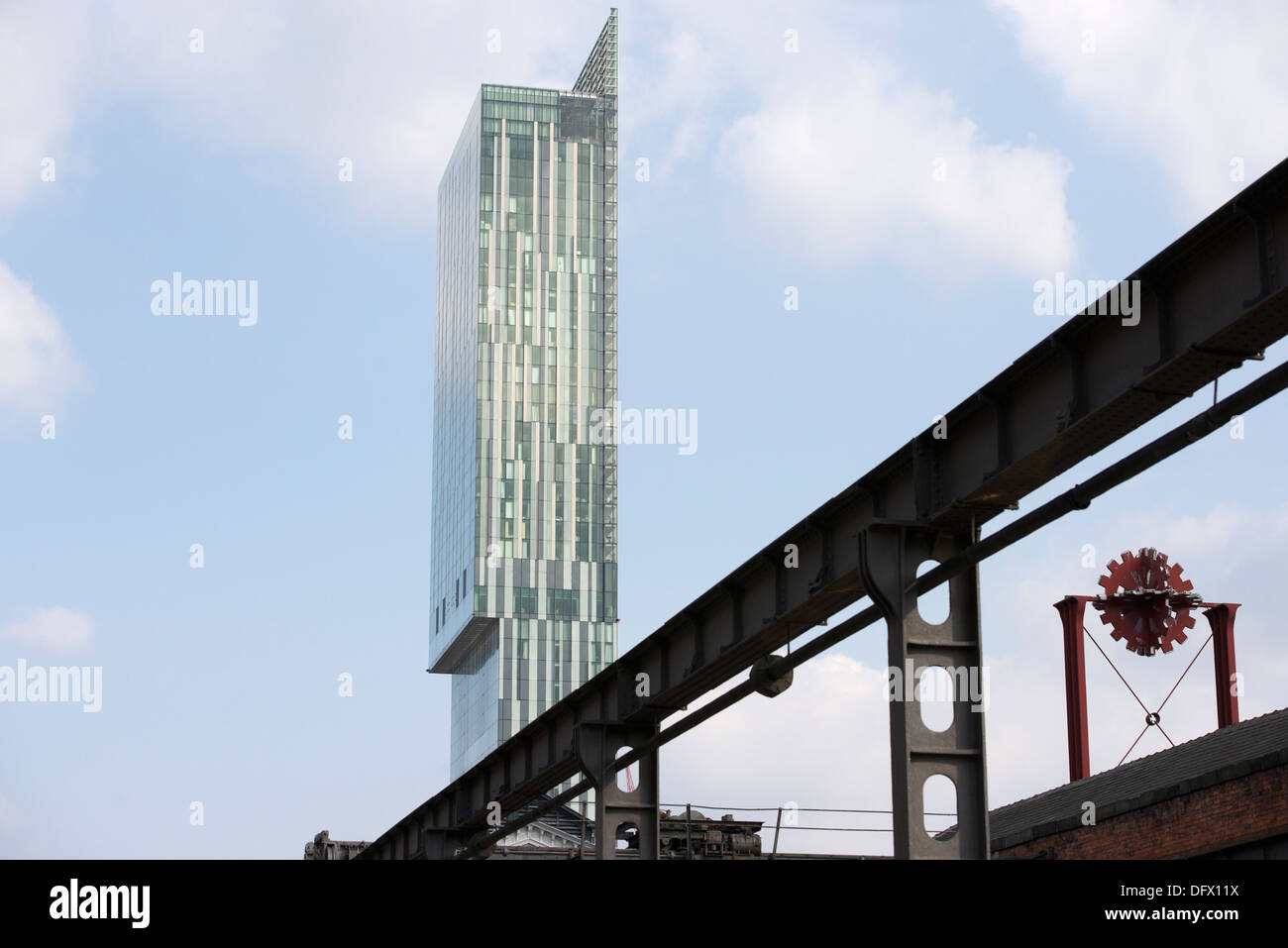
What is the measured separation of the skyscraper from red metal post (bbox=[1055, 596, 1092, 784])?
448 feet

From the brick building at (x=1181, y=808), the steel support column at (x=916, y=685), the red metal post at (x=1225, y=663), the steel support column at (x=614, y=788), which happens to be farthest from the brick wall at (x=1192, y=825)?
the red metal post at (x=1225, y=663)

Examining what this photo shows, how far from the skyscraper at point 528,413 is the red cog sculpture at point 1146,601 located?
13563cm

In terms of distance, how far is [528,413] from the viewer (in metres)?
178

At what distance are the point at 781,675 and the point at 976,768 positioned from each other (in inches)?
A: 183

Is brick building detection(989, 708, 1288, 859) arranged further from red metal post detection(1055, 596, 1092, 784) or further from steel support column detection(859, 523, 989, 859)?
steel support column detection(859, 523, 989, 859)

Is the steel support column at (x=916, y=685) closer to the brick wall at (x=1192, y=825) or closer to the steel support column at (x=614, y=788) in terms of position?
the brick wall at (x=1192, y=825)

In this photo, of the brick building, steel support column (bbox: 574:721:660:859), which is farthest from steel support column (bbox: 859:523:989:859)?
steel support column (bbox: 574:721:660:859)

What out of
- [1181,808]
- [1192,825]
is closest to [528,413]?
[1181,808]

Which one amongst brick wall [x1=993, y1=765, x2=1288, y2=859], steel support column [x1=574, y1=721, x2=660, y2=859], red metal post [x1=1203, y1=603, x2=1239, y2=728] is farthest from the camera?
red metal post [x1=1203, y1=603, x2=1239, y2=728]

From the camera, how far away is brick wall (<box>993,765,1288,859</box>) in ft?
71.9

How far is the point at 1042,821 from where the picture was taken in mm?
29234

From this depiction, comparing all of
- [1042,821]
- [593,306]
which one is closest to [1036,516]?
[1042,821]
